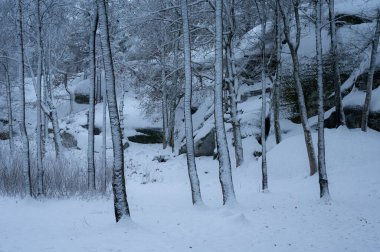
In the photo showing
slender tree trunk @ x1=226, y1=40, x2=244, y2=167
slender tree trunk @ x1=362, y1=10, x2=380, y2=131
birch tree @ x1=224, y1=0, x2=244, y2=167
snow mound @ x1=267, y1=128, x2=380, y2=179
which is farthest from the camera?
slender tree trunk @ x1=226, y1=40, x2=244, y2=167

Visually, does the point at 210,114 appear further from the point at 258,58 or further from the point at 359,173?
the point at 359,173

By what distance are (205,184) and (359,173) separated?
6.31 m

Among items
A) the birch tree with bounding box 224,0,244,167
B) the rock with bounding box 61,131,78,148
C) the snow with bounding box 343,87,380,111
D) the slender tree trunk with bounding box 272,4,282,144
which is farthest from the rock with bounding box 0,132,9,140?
the snow with bounding box 343,87,380,111

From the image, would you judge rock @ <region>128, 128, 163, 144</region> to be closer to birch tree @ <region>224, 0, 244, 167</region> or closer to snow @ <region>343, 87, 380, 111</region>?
birch tree @ <region>224, 0, 244, 167</region>

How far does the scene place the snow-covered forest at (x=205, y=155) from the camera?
6531 millimetres

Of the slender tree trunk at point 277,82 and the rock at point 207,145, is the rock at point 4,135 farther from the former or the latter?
the slender tree trunk at point 277,82

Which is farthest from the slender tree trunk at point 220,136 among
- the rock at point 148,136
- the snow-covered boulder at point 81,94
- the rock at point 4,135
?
the snow-covered boulder at point 81,94

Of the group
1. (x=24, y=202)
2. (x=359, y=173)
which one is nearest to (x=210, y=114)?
(x=359, y=173)

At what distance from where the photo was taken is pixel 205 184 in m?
15.5

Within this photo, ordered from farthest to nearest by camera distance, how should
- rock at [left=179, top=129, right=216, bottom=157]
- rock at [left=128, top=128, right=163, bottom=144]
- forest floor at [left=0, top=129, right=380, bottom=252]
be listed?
rock at [left=128, top=128, right=163, bottom=144] < rock at [left=179, top=129, right=216, bottom=157] < forest floor at [left=0, top=129, right=380, bottom=252]

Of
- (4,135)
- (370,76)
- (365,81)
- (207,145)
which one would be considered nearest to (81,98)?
(4,135)

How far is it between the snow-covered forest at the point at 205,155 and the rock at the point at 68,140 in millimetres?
117

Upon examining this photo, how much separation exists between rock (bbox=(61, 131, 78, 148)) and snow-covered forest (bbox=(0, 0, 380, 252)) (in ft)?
0.38

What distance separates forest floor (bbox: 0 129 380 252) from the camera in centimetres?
570
